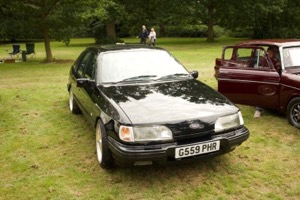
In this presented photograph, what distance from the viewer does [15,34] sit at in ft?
53.0

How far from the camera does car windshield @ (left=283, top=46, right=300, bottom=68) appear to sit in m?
6.23

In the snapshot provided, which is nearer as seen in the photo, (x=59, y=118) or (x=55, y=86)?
(x=59, y=118)

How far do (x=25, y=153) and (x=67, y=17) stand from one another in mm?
12078

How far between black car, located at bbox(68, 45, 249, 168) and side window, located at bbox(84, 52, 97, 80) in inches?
1.0

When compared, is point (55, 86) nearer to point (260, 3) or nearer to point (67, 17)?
point (67, 17)

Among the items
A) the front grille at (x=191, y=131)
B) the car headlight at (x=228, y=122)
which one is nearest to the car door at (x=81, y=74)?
the front grille at (x=191, y=131)

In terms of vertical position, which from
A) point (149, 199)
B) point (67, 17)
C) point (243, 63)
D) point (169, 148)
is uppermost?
point (67, 17)

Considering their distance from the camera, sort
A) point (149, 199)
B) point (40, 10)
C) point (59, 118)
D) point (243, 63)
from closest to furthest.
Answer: point (149, 199)
point (59, 118)
point (243, 63)
point (40, 10)

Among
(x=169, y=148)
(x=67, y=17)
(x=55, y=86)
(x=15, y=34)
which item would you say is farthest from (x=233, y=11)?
(x=169, y=148)

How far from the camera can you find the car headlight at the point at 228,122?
4.03 m

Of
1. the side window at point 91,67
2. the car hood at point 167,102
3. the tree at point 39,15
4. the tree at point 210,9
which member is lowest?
the car hood at point 167,102

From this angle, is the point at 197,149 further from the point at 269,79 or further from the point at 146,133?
the point at 269,79

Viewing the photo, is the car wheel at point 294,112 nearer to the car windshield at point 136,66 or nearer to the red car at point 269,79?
the red car at point 269,79

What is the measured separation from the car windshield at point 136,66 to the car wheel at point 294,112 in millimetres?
2032
